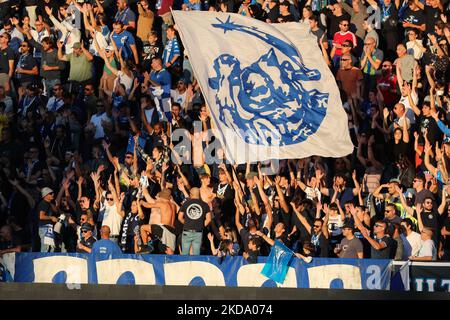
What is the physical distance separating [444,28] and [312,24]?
7.84ft

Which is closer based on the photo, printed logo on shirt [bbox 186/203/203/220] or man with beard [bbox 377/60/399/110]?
printed logo on shirt [bbox 186/203/203/220]

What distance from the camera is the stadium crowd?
66.8ft

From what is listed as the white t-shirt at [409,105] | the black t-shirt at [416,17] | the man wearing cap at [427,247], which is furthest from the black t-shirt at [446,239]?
the black t-shirt at [416,17]

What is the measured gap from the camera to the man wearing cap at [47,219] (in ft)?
68.7

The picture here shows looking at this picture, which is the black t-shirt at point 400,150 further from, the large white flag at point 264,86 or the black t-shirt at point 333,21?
the black t-shirt at point 333,21

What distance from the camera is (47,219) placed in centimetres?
2116

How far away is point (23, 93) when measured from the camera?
24.0m

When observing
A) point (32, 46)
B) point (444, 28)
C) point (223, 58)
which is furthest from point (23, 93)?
point (444, 28)

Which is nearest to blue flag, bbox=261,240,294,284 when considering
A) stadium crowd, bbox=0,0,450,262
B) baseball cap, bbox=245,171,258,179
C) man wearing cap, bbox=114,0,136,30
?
stadium crowd, bbox=0,0,450,262

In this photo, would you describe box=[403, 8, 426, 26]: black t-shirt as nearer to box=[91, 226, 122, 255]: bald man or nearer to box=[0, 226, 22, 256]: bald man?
box=[91, 226, 122, 255]: bald man

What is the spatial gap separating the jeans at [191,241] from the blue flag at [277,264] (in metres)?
1.67

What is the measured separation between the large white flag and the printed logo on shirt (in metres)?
1.11

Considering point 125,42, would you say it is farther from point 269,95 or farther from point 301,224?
point 301,224

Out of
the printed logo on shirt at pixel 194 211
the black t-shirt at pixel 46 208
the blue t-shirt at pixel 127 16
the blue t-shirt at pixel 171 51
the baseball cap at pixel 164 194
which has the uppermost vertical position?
the blue t-shirt at pixel 127 16
